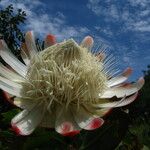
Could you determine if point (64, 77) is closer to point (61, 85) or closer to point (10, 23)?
point (61, 85)

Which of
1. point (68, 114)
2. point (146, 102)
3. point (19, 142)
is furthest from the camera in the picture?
point (146, 102)

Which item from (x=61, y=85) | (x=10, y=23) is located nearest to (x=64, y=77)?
(x=61, y=85)

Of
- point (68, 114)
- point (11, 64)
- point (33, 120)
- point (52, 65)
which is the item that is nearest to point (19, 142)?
→ point (33, 120)

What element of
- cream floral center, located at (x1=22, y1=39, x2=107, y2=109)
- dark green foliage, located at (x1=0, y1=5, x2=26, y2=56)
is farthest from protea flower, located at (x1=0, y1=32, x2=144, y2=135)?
dark green foliage, located at (x1=0, y1=5, x2=26, y2=56)

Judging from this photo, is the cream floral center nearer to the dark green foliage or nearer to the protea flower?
the protea flower

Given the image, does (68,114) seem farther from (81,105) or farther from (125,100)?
(125,100)

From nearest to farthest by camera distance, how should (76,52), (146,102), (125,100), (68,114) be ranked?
1. (125,100)
2. (68,114)
3. (76,52)
4. (146,102)

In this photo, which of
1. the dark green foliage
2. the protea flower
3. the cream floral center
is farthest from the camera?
the dark green foliage

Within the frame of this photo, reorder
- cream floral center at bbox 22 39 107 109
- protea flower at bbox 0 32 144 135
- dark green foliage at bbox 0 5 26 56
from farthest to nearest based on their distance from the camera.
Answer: dark green foliage at bbox 0 5 26 56 → cream floral center at bbox 22 39 107 109 → protea flower at bbox 0 32 144 135
